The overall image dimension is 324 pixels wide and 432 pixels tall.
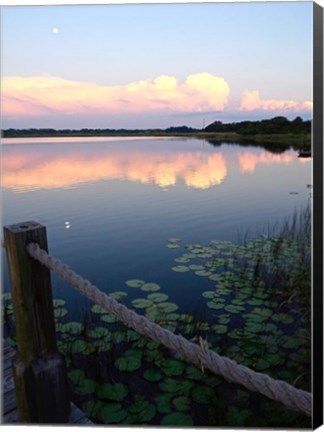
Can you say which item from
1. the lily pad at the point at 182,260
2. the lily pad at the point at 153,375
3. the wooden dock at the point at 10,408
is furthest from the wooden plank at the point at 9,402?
the lily pad at the point at 182,260

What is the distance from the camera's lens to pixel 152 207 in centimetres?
282

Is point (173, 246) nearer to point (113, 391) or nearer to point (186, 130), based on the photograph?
point (186, 130)

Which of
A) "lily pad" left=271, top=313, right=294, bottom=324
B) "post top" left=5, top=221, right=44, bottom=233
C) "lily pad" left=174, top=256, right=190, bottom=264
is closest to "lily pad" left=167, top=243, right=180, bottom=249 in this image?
"lily pad" left=174, top=256, right=190, bottom=264

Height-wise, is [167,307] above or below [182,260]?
below

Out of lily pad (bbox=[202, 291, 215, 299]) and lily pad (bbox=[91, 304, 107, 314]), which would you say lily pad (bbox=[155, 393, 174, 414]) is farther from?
lily pad (bbox=[202, 291, 215, 299])

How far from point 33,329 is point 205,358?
0.52 meters

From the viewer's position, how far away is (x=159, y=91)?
2.01 m

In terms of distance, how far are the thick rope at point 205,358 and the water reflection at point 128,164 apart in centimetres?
111

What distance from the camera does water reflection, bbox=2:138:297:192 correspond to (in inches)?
82.5

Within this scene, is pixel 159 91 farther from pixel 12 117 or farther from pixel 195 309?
pixel 195 309

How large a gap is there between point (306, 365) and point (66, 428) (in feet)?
3.33

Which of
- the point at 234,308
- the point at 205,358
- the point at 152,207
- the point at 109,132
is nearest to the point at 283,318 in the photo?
the point at 234,308

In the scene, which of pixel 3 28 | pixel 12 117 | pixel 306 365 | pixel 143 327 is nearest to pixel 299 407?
pixel 143 327

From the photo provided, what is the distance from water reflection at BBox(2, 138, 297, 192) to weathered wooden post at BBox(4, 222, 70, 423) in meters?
0.95
